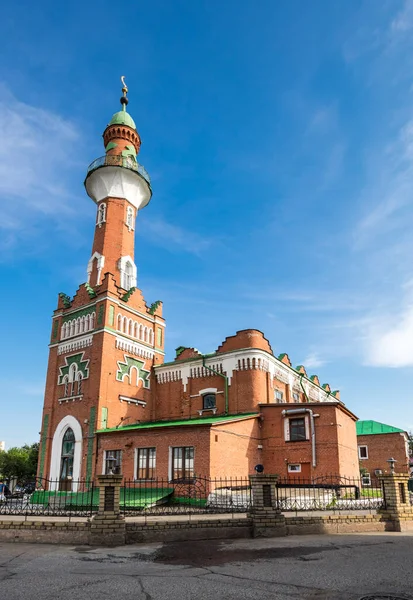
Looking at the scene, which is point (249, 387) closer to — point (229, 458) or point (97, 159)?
point (229, 458)

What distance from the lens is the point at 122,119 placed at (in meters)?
38.4

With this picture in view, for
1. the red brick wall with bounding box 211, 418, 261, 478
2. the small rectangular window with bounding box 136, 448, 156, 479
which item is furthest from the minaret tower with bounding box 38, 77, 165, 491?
the red brick wall with bounding box 211, 418, 261, 478

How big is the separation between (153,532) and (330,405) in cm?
1443

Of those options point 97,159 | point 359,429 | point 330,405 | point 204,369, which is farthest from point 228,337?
point 359,429

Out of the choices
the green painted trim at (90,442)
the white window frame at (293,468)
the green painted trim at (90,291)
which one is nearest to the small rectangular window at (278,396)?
the white window frame at (293,468)

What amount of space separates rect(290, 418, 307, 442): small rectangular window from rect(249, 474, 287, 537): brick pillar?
11.4 m

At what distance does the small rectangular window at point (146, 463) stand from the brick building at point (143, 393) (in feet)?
0.17

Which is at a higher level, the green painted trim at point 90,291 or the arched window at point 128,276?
the arched window at point 128,276

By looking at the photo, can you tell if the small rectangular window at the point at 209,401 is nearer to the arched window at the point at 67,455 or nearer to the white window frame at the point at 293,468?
the white window frame at the point at 293,468

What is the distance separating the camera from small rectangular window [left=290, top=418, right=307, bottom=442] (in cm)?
2494

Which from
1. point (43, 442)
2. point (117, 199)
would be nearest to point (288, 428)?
point (43, 442)

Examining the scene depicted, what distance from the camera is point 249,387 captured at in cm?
2809

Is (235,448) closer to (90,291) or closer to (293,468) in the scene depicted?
(293,468)

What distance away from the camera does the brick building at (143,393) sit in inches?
949
